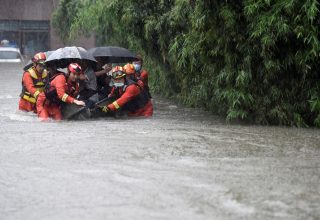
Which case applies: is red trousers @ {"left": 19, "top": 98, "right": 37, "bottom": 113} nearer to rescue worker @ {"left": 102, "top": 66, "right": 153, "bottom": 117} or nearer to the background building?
rescue worker @ {"left": 102, "top": 66, "right": 153, "bottom": 117}

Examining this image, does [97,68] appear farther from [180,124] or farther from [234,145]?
[234,145]

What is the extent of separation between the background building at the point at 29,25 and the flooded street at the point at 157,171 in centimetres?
3019

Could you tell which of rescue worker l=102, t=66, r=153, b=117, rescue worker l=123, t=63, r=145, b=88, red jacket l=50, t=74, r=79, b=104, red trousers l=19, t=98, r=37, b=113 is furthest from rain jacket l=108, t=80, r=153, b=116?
red trousers l=19, t=98, r=37, b=113

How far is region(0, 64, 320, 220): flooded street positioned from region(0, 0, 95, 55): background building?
30190 millimetres

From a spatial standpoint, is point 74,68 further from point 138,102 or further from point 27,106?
point 27,106

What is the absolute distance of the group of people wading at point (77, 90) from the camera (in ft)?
36.9

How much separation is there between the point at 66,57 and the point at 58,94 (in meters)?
1.05

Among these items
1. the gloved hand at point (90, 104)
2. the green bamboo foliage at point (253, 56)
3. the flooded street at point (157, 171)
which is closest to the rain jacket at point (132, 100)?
the gloved hand at point (90, 104)

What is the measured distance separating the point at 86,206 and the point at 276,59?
5.60 meters

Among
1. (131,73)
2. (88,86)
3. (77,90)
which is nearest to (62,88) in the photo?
(77,90)

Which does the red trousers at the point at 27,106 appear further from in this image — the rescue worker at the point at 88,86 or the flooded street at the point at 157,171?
the flooded street at the point at 157,171

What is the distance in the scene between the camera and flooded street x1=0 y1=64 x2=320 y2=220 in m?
5.36

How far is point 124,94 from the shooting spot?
1144 cm

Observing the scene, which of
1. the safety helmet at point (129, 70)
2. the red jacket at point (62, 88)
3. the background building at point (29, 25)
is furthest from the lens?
the background building at point (29, 25)
